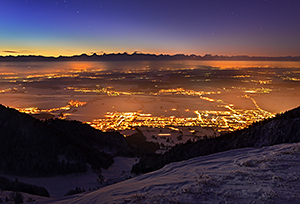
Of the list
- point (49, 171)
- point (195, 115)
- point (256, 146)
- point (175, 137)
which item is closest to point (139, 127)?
point (175, 137)

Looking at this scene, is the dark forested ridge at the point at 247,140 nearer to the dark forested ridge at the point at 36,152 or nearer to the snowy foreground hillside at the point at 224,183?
the snowy foreground hillside at the point at 224,183

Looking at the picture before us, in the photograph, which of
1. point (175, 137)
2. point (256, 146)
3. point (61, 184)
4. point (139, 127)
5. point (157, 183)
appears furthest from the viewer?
point (139, 127)

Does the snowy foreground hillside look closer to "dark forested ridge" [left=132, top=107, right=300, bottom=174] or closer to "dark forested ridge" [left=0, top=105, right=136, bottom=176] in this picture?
"dark forested ridge" [left=132, top=107, right=300, bottom=174]

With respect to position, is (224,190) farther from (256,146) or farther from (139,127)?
(139,127)

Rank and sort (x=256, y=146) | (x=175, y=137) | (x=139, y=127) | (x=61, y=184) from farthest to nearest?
(x=139, y=127)
(x=175, y=137)
(x=61, y=184)
(x=256, y=146)

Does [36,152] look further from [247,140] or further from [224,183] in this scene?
[247,140]

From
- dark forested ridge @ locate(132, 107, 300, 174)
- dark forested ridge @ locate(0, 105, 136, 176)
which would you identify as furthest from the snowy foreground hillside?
dark forested ridge @ locate(0, 105, 136, 176)
